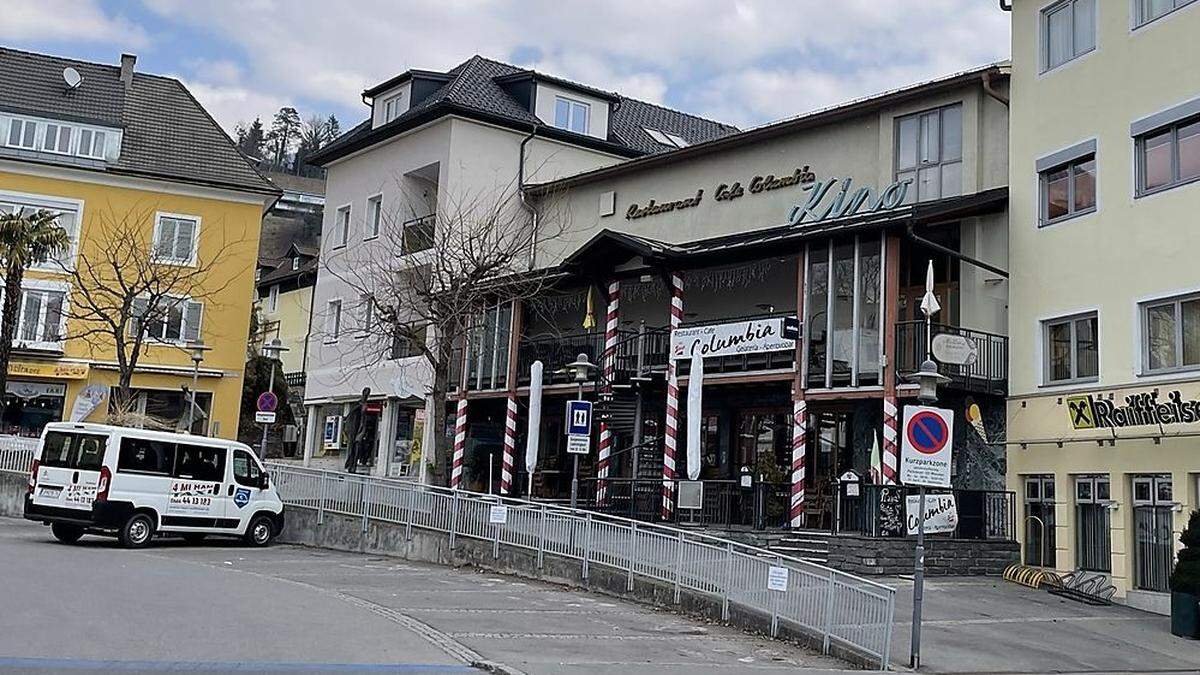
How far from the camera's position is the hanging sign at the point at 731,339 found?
24609 millimetres

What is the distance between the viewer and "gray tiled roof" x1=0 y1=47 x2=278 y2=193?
4231cm

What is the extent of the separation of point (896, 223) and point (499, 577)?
964 centimetres

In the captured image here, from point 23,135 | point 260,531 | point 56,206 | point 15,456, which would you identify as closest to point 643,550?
point 260,531

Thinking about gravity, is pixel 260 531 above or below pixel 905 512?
below

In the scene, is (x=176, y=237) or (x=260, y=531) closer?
(x=260, y=531)

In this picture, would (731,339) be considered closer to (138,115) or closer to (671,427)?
(671,427)

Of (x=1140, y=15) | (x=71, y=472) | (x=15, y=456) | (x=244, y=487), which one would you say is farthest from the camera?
(x=15, y=456)

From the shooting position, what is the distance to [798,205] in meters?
28.0

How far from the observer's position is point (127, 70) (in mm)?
45625

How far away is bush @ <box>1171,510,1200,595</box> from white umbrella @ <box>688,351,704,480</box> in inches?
350

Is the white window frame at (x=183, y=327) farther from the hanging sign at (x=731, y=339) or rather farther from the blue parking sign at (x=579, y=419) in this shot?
the blue parking sign at (x=579, y=419)

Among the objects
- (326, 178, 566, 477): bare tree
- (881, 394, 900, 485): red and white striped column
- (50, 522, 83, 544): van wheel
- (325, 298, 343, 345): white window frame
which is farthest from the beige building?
(325, 298, 343, 345): white window frame

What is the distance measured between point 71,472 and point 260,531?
13.9 feet

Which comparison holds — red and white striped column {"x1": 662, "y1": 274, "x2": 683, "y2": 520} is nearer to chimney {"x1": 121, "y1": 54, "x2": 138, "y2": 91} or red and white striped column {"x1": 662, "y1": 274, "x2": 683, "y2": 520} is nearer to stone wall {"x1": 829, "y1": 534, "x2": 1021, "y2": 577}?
stone wall {"x1": 829, "y1": 534, "x2": 1021, "y2": 577}
